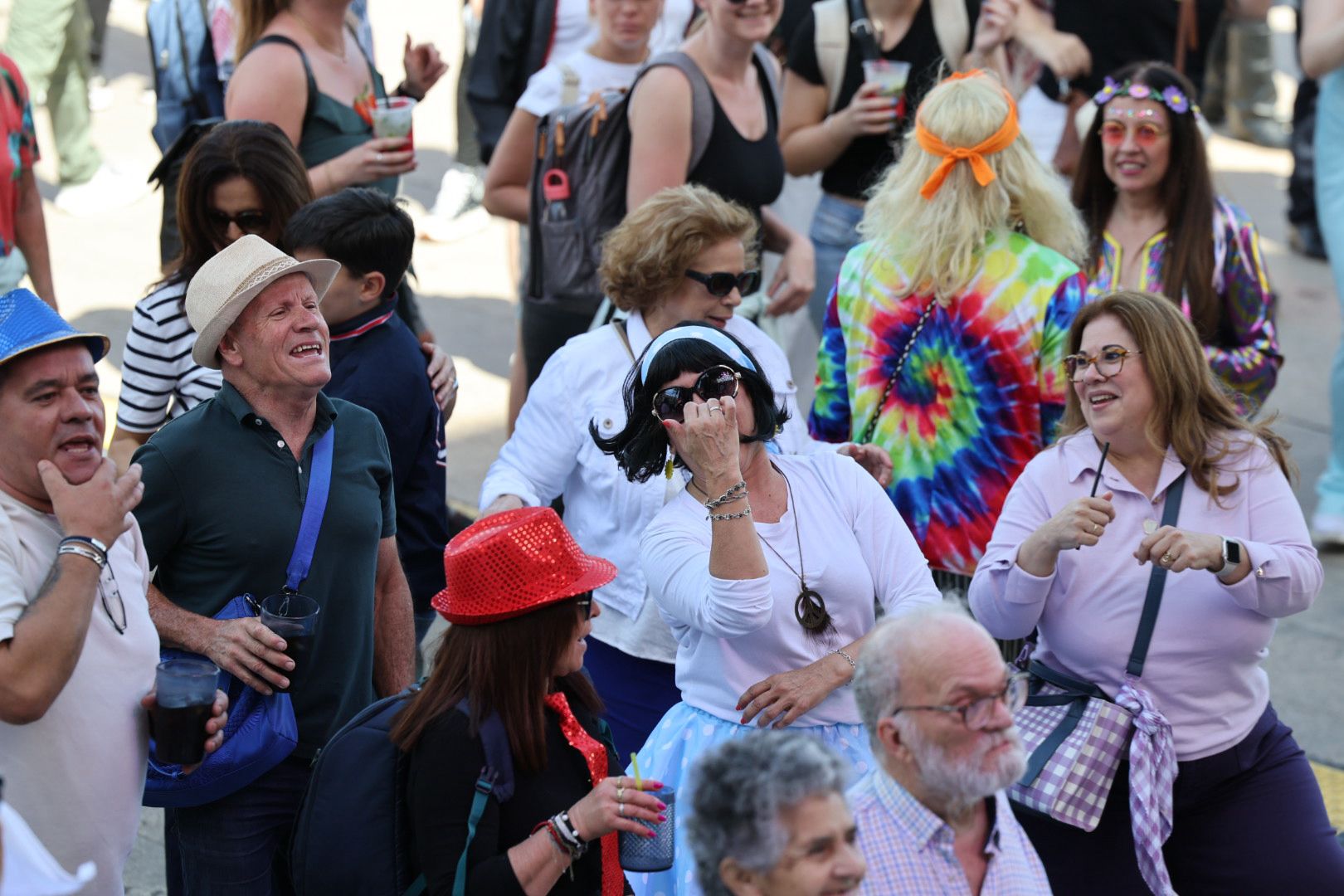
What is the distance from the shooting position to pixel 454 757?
295 cm

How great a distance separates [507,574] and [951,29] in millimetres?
4008

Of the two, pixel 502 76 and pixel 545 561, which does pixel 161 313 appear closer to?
pixel 545 561

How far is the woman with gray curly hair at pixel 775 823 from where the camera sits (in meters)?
2.48

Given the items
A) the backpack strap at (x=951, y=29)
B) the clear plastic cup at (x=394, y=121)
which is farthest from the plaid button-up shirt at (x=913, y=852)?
the backpack strap at (x=951, y=29)

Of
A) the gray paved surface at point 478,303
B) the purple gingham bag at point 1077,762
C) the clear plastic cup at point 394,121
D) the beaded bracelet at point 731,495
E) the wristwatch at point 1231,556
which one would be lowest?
the gray paved surface at point 478,303

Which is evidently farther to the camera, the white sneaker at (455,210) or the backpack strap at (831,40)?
the white sneaker at (455,210)

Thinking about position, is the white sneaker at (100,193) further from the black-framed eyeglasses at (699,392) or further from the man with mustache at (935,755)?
the man with mustache at (935,755)

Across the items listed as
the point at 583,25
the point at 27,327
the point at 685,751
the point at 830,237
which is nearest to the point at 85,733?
the point at 27,327

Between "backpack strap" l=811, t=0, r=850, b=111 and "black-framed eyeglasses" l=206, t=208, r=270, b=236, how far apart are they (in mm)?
2758

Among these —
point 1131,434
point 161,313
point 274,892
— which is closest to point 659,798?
point 274,892

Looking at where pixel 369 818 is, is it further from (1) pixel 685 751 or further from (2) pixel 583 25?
(2) pixel 583 25

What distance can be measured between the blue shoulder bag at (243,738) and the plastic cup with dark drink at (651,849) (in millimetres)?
839

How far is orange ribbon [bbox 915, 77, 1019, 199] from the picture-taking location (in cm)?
456

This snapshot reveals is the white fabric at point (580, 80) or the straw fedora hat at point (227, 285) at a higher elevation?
the straw fedora hat at point (227, 285)
